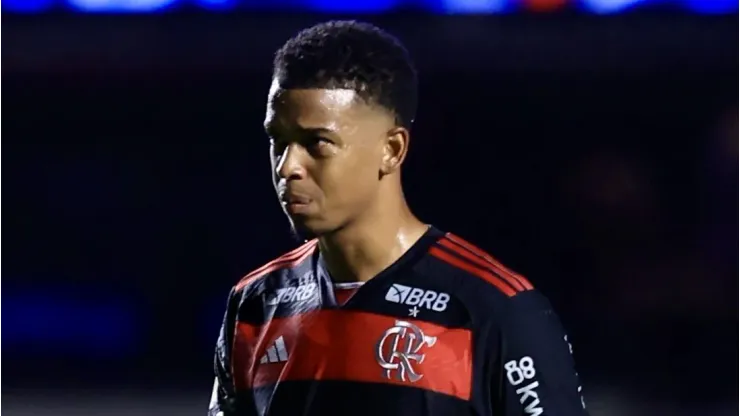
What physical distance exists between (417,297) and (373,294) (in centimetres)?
9

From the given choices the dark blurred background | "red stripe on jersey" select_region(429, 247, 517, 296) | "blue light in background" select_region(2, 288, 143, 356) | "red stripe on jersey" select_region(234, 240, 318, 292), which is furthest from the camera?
"blue light in background" select_region(2, 288, 143, 356)

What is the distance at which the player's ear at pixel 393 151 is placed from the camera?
2.21m

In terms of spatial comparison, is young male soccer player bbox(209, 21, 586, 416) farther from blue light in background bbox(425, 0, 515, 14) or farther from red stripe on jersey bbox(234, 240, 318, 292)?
blue light in background bbox(425, 0, 515, 14)

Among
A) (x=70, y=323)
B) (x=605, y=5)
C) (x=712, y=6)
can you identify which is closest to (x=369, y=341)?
(x=605, y=5)

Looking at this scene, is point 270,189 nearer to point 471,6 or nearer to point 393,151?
point 471,6

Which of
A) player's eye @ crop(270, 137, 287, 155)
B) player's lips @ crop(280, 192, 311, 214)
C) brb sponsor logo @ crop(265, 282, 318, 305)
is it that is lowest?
brb sponsor logo @ crop(265, 282, 318, 305)

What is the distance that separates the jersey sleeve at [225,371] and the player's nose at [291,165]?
429mm

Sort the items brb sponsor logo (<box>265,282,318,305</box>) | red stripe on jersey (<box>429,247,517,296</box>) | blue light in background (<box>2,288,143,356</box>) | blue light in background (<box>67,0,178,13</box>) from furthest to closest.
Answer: blue light in background (<box>2,288,143,356</box>)
blue light in background (<box>67,0,178,13</box>)
brb sponsor logo (<box>265,282,318,305</box>)
red stripe on jersey (<box>429,247,517,296</box>)

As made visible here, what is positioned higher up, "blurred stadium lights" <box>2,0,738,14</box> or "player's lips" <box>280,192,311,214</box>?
"blurred stadium lights" <box>2,0,738,14</box>

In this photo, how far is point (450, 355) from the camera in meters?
2.15

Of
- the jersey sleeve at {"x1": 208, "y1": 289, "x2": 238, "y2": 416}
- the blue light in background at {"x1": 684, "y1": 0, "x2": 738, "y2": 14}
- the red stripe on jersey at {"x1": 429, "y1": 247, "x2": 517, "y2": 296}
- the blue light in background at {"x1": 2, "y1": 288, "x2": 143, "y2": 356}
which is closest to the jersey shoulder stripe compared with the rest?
the red stripe on jersey at {"x1": 429, "y1": 247, "x2": 517, "y2": 296}

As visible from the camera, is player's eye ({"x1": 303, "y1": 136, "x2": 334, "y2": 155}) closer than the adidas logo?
Yes

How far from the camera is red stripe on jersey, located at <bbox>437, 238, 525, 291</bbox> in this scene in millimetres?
2193

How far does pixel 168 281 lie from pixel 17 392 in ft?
3.44
